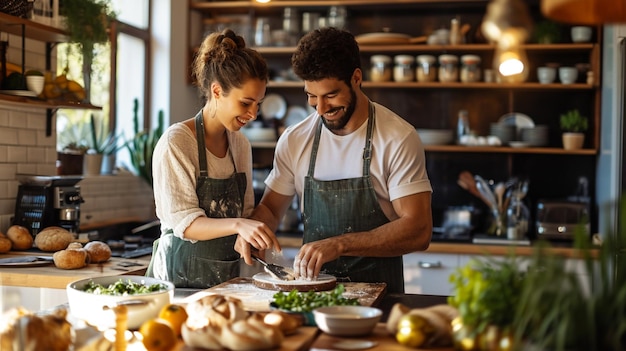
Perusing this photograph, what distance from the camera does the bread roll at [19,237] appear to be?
3.97 m

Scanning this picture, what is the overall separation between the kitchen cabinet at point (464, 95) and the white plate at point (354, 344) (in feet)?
12.1

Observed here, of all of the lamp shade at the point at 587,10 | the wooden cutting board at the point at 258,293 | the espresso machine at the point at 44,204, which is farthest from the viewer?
the espresso machine at the point at 44,204

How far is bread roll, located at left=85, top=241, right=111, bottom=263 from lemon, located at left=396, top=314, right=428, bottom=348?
2163 millimetres

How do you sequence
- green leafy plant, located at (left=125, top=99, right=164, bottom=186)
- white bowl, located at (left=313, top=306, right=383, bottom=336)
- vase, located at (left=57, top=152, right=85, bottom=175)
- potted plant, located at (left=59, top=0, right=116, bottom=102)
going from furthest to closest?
green leafy plant, located at (left=125, top=99, right=164, bottom=186) < vase, located at (left=57, top=152, right=85, bottom=175) < potted plant, located at (left=59, top=0, right=116, bottom=102) < white bowl, located at (left=313, top=306, right=383, bottom=336)

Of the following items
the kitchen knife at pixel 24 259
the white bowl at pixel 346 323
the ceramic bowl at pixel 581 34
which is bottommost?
the kitchen knife at pixel 24 259

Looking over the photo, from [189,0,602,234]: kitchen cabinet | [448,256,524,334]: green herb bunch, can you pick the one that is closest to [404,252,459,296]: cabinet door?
[189,0,602,234]: kitchen cabinet

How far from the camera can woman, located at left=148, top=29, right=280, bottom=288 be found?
9.20 feet

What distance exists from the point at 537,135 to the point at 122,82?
2966 millimetres

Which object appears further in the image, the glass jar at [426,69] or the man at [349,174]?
the glass jar at [426,69]

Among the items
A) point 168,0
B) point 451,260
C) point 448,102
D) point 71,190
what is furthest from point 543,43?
point 71,190

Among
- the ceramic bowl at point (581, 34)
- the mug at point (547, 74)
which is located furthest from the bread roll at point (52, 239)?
the ceramic bowl at point (581, 34)

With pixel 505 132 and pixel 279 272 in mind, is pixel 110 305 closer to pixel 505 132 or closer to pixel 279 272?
pixel 279 272

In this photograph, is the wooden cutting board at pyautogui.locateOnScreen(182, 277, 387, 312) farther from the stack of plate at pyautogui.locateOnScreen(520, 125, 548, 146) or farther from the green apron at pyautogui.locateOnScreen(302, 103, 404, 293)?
the stack of plate at pyautogui.locateOnScreen(520, 125, 548, 146)

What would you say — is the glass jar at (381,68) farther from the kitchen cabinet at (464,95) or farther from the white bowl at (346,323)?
the white bowl at (346,323)
